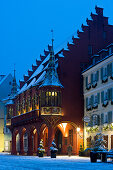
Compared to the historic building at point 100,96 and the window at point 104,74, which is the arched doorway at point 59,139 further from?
the window at point 104,74

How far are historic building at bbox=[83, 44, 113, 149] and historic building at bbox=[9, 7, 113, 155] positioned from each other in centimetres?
166

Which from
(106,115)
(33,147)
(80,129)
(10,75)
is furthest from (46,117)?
(10,75)

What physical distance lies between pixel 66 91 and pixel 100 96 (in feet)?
25.0

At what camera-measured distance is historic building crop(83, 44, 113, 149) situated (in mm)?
53594

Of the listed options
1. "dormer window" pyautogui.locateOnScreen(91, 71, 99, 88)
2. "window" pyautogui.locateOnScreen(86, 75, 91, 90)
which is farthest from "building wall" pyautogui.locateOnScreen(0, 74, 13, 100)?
"dormer window" pyautogui.locateOnScreen(91, 71, 99, 88)

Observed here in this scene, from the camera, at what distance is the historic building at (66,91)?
61706mm

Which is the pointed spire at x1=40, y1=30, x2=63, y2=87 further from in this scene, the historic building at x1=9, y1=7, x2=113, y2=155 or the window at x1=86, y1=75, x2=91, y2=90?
the window at x1=86, y1=75, x2=91, y2=90

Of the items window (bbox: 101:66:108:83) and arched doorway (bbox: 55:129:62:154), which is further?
arched doorway (bbox: 55:129:62:154)

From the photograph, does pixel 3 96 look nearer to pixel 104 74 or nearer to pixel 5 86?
pixel 5 86

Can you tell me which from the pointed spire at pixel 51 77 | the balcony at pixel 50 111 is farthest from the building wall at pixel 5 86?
the balcony at pixel 50 111

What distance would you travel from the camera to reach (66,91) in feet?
208

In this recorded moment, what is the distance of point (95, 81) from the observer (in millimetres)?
58656

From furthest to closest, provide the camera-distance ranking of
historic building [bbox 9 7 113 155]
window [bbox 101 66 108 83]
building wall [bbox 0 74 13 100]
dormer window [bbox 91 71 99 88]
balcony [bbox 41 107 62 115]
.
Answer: building wall [bbox 0 74 13 100] < historic building [bbox 9 7 113 155] < balcony [bbox 41 107 62 115] < dormer window [bbox 91 71 99 88] < window [bbox 101 66 108 83]

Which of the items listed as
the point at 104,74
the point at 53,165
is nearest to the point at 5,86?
the point at 104,74
